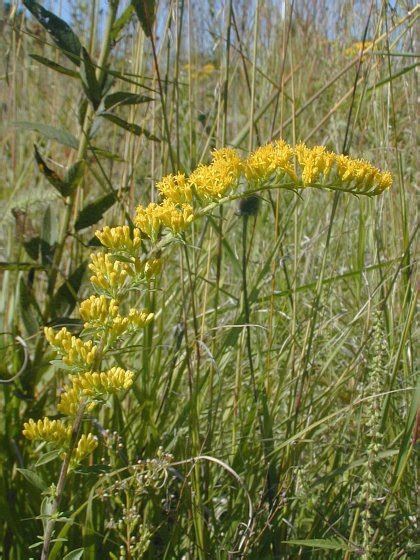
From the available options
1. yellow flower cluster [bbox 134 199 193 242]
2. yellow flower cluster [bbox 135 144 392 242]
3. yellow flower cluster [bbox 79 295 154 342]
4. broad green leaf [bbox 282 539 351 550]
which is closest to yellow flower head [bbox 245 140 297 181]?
yellow flower cluster [bbox 135 144 392 242]

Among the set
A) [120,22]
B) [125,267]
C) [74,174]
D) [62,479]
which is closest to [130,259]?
[125,267]

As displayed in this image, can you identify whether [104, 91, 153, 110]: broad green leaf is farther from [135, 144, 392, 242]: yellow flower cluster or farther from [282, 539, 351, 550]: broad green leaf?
[282, 539, 351, 550]: broad green leaf

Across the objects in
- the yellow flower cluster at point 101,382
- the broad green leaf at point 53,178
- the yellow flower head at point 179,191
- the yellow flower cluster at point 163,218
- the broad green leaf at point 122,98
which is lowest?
the yellow flower cluster at point 101,382

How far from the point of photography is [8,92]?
205 centimetres

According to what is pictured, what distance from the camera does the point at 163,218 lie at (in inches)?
32.9

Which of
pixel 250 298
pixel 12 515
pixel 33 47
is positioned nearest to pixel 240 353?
pixel 250 298

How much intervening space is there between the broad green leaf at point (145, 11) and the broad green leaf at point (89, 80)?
0.10 meters

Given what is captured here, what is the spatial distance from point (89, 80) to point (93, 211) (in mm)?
204

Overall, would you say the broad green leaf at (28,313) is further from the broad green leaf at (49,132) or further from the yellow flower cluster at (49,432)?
the yellow flower cluster at (49,432)

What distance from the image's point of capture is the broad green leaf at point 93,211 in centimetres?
117

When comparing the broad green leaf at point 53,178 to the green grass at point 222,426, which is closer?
the green grass at point 222,426

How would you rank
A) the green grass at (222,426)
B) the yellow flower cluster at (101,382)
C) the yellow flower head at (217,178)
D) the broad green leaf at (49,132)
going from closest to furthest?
1. the yellow flower cluster at (101,382)
2. the yellow flower head at (217,178)
3. the green grass at (222,426)
4. the broad green leaf at (49,132)

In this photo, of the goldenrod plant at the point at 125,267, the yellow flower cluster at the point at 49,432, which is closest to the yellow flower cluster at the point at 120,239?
the goldenrod plant at the point at 125,267

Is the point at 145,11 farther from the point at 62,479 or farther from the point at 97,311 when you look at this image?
the point at 62,479
